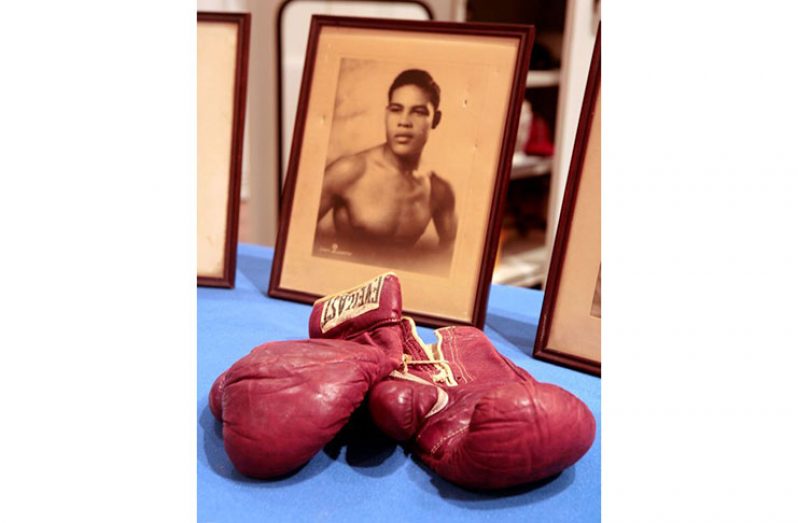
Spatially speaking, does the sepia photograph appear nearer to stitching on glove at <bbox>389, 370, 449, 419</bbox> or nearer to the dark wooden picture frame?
stitching on glove at <bbox>389, 370, 449, 419</bbox>

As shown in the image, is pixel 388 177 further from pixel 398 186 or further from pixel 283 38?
pixel 283 38

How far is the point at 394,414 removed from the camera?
768 millimetres

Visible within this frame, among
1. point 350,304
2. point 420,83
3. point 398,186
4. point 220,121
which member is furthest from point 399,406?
point 220,121

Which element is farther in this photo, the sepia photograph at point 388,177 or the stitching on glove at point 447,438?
the sepia photograph at point 388,177

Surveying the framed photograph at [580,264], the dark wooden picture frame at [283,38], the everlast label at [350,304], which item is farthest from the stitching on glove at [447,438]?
the dark wooden picture frame at [283,38]

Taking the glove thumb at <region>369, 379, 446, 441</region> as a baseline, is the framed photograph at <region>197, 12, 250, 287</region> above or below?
above

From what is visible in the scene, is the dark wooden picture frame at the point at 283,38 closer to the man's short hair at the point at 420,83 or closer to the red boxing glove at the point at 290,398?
the man's short hair at the point at 420,83

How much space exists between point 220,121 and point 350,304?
0.55 m

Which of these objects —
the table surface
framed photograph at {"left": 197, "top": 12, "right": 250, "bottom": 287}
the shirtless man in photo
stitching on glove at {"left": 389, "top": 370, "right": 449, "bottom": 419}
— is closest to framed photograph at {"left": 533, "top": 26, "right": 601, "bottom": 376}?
the table surface

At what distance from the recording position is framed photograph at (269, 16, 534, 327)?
117 centimetres

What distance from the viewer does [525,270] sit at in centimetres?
264

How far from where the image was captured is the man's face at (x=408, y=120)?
3.98 feet
